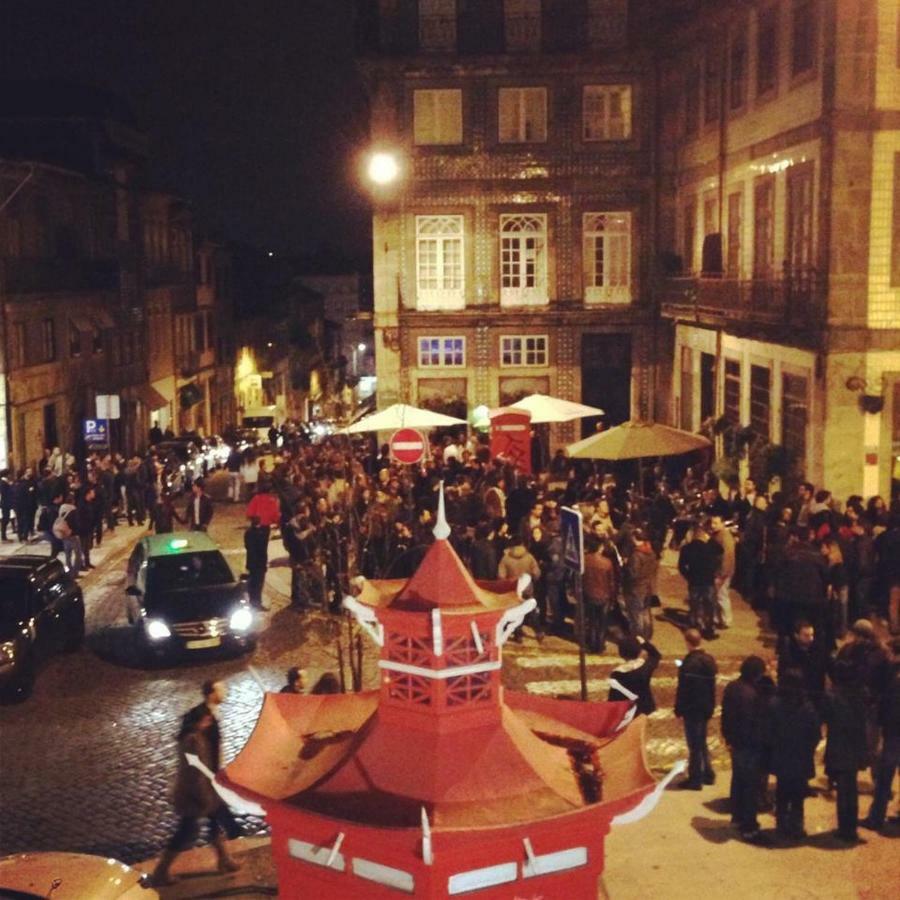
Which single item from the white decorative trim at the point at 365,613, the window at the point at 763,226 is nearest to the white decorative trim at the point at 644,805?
the white decorative trim at the point at 365,613

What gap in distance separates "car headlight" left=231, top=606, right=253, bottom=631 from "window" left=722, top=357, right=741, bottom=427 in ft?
47.4

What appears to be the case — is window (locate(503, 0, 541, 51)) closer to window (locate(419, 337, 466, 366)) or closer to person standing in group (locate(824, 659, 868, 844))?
window (locate(419, 337, 466, 366))

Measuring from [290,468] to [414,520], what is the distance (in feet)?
20.7

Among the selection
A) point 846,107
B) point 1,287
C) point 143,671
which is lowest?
point 143,671

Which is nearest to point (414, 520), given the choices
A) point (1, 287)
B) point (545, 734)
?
point (545, 734)

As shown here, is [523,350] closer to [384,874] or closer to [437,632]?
[437,632]

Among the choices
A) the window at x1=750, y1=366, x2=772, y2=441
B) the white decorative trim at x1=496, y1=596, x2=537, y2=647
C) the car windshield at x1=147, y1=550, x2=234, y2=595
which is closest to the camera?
the white decorative trim at x1=496, y1=596, x2=537, y2=647

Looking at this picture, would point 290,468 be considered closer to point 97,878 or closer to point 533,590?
point 533,590

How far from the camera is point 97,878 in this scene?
8633mm

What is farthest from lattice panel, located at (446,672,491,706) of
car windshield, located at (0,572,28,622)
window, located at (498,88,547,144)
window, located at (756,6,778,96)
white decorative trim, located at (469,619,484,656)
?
window, located at (498,88,547,144)

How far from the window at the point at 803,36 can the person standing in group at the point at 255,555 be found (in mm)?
12694

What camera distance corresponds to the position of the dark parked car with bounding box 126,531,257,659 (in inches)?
667

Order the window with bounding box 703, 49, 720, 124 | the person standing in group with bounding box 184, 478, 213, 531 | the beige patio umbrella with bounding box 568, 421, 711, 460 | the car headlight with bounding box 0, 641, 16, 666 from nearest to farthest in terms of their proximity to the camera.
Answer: the car headlight with bounding box 0, 641, 16, 666, the beige patio umbrella with bounding box 568, 421, 711, 460, the person standing in group with bounding box 184, 478, 213, 531, the window with bounding box 703, 49, 720, 124

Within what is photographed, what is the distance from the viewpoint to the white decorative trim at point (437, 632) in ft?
15.7
